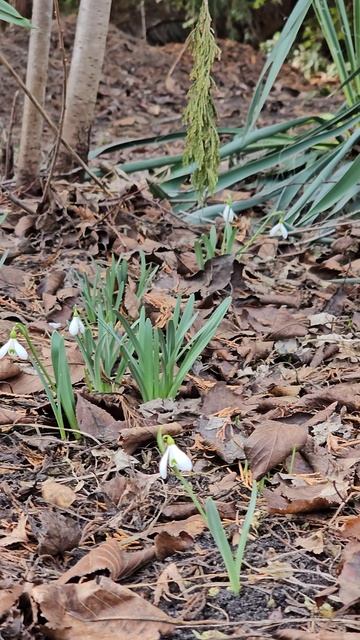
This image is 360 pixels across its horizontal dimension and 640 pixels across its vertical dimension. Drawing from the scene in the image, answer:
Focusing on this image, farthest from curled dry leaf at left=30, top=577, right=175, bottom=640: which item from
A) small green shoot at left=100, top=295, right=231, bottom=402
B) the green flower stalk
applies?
the green flower stalk

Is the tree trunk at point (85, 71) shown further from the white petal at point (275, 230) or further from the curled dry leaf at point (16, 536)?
the curled dry leaf at point (16, 536)

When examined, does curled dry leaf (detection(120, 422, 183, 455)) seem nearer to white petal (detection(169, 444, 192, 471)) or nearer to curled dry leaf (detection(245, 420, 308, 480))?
curled dry leaf (detection(245, 420, 308, 480))

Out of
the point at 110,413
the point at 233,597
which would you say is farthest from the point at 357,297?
the point at 233,597

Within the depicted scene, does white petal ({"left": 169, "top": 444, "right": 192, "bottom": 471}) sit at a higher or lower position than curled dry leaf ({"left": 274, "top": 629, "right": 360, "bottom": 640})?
higher

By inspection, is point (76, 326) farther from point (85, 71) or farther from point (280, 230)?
point (85, 71)

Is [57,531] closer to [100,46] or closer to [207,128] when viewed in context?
[207,128]
